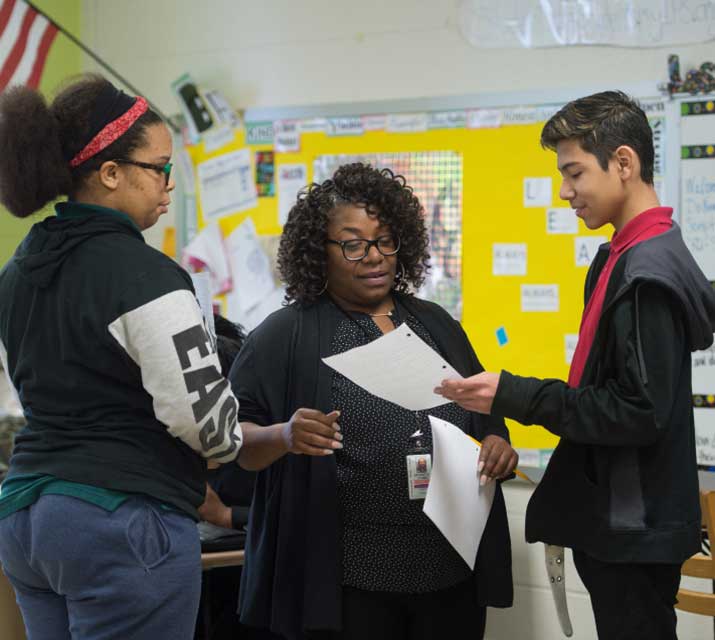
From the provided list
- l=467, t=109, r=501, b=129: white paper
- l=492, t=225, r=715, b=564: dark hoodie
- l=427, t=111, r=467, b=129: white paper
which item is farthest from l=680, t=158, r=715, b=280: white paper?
l=492, t=225, r=715, b=564: dark hoodie

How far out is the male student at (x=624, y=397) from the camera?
122 centimetres

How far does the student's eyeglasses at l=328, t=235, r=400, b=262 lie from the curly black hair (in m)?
0.04

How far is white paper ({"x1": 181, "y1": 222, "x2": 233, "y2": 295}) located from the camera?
308cm

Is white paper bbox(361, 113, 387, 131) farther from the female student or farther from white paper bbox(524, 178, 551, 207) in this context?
the female student

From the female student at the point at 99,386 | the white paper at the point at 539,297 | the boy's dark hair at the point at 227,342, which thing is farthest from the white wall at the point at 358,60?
the female student at the point at 99,386

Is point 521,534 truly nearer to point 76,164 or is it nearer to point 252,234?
point 252,234

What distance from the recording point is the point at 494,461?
1.52m

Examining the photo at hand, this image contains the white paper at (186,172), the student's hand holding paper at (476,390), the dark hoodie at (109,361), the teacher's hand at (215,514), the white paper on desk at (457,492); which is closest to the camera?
the dark hoodie at (109,361)

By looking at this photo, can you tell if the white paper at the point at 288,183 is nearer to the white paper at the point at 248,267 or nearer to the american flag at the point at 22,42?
the white paper at the point at 248,267

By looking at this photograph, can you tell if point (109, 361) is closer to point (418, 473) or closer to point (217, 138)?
point (418, 473)

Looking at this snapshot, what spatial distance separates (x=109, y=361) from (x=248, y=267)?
1944 millimetres

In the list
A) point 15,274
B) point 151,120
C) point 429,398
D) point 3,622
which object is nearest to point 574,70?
point 429,398

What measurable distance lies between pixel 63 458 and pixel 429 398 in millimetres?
647

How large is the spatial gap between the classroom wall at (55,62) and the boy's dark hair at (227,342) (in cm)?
93
